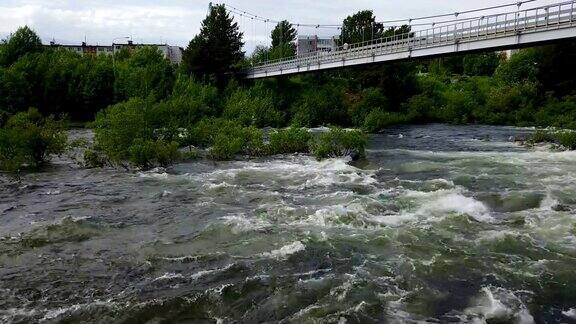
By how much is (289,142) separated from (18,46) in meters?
55.7

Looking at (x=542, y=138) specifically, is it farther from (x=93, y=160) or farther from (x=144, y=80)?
(x=144, y=80)

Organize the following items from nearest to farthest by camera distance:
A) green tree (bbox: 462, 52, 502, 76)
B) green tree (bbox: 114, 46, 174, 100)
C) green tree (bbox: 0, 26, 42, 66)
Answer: green tree (bbox: 114, 46, 174, 100), green tree (bbox: 0, 26, 42, 66), green tree (bbox: 462, 52, 502, 76)

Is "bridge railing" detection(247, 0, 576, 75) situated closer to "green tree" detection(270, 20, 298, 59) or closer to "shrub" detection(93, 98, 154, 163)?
"shrub" detection(93, 98, 154, 163)

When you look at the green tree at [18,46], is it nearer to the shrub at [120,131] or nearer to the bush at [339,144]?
the shrub at [120,131]

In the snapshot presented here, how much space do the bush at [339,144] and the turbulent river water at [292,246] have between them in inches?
141

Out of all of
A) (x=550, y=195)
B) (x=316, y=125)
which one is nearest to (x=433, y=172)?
(x=550, y=195)

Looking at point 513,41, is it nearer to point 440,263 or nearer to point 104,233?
point 440,263

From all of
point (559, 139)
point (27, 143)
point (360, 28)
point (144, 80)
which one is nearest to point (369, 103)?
point (559, 139)

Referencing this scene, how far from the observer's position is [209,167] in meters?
27.9

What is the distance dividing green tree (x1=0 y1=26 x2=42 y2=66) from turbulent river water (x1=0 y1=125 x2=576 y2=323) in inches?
2087

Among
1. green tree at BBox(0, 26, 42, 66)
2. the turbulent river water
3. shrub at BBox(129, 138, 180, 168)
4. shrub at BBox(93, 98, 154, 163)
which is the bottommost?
the turbulent river water

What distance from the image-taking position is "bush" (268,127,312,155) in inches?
1260

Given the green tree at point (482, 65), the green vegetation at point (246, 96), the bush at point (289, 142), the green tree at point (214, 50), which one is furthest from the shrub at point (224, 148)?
the green tree at point (482, 65)

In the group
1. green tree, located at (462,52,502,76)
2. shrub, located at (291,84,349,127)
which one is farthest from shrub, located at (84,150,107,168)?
green tree, located at (462,52,502,76)
